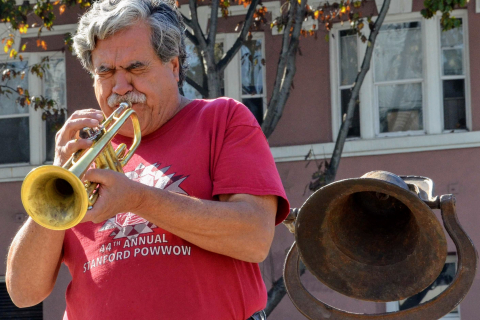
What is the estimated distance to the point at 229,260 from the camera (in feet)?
8.07

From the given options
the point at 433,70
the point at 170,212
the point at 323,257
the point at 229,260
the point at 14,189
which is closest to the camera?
the point at 170,212

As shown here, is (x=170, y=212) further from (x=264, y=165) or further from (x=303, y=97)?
(x=303, y=97)

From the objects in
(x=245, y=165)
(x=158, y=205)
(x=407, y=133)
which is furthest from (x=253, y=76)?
(x=158, y=205)

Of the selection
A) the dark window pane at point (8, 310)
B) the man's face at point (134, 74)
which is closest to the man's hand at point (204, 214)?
the man's face at point (134, 74)

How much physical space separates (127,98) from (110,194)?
61cm

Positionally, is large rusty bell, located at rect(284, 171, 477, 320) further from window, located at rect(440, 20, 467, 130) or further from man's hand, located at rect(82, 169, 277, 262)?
window, located at rect(440, 20, 467, 130)

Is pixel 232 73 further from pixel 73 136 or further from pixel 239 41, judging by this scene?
pixel 73 136

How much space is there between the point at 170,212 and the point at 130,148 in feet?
1.22

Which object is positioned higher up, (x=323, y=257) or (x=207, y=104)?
(x=207, y=104)

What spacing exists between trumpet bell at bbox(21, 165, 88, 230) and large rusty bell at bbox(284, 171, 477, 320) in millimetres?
877

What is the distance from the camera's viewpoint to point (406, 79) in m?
9.76

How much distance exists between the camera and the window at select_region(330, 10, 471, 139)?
31.3 ft

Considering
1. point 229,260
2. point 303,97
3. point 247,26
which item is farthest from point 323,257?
point 303,97

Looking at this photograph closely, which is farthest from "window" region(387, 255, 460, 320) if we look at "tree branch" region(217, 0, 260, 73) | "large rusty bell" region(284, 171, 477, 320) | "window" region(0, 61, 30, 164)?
"large rusty bell" region(284, 171, 477, 320)
